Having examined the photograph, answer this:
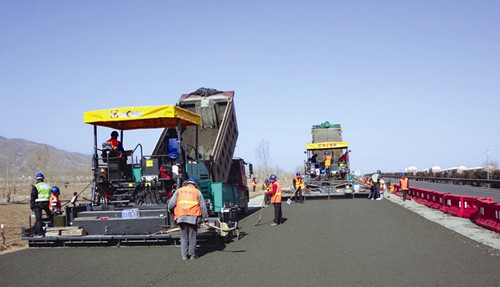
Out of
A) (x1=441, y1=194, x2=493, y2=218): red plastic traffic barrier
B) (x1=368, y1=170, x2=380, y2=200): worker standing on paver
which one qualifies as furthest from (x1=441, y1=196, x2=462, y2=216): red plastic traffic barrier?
(x1=368, y1=170, x2=380, y2=200): worker standing on paver

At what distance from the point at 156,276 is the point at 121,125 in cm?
571

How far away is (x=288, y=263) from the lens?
7969 millimetres

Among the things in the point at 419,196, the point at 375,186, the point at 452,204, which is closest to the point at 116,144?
the point at 452,204

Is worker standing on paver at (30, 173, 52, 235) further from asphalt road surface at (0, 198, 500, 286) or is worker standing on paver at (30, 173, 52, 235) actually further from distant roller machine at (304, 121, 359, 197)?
distant roller machine at (304, 121, 359, 197)

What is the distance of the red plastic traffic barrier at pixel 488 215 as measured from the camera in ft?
37.3

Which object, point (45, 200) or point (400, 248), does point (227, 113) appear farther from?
point (400, 248)

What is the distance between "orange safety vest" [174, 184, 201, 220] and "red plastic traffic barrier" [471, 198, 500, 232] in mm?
7092

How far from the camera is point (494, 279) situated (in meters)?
6.50

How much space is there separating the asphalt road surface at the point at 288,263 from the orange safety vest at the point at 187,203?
828 millimetres

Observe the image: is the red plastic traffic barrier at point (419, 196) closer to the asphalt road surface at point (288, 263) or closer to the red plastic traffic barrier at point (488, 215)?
the red plastic traffic barrier at point (488, 215)

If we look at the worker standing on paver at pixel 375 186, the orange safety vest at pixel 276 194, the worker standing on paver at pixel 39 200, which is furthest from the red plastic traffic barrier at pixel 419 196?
the worker standing on paver at pixel 39 200

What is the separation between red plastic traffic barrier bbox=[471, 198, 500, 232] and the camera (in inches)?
447

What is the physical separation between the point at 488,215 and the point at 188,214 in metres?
7.78

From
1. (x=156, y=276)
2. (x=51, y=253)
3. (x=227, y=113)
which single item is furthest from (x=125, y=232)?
(x=227, y=113)
